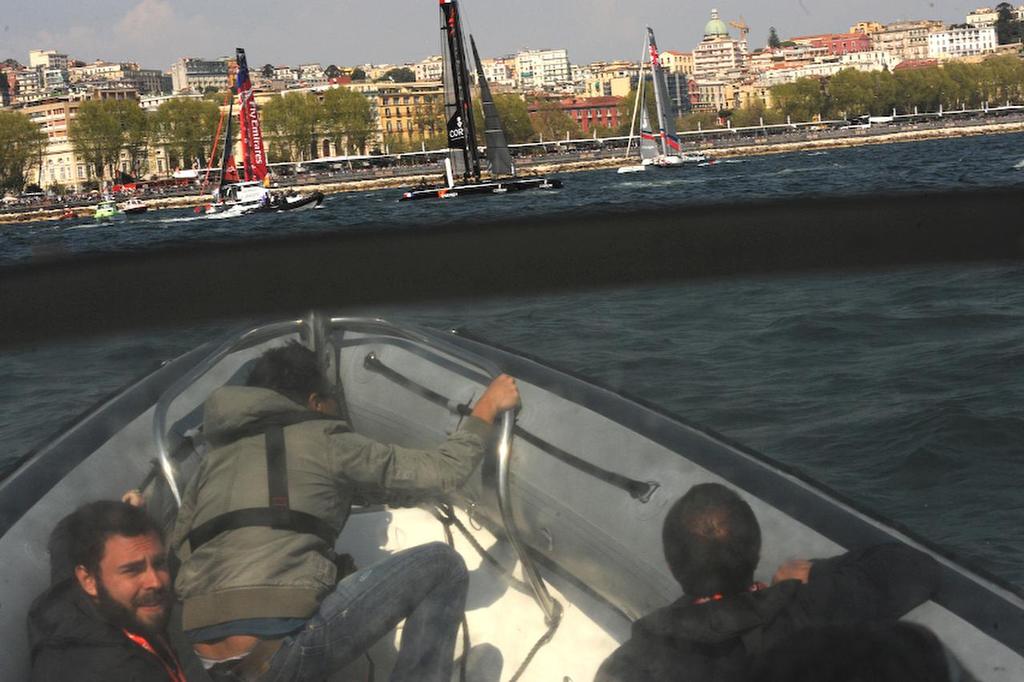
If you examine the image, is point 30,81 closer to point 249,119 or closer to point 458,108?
point 249,119

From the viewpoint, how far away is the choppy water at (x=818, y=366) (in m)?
2.04

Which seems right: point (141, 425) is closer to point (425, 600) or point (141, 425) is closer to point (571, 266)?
point (425, 600)

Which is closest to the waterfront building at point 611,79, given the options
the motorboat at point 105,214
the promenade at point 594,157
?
the promenade at point 594,157

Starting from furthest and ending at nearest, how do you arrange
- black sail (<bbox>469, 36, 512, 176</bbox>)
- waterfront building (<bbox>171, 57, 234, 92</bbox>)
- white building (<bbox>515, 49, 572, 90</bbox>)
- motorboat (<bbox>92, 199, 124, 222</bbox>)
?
white building (<bbox>515, 49, 572, 90</bbox>)
waterfront building (<bbox>171, 57, 234, 92</bbox>)
black sail (<bbox>469, 36, 512, 176</bbox>)
motorboat (<bbox>92, 199, 124, 222</bbox>)

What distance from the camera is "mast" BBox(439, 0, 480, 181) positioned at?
116 feet

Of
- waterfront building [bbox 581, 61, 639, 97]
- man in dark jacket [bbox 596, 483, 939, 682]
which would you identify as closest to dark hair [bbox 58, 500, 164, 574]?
man in dark jacket [bbox 596, 483, 939, 682]

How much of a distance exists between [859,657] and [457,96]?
35006 mm

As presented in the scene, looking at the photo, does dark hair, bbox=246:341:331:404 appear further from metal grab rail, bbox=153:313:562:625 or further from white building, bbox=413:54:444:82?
white building, bbox=413:54:444:82

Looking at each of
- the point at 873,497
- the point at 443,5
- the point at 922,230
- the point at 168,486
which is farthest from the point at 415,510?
the point at 443,5

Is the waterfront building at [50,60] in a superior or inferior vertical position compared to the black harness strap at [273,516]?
superior

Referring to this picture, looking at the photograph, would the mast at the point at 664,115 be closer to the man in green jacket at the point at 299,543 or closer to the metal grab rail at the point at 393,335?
the metal grab rail at the point at 393,335

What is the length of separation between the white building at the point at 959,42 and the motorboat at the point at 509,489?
135 meters

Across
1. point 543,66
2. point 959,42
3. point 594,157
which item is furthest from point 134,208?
point 543,66

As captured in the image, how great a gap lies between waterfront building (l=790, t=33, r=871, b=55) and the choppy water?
141708mm
